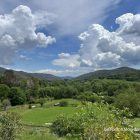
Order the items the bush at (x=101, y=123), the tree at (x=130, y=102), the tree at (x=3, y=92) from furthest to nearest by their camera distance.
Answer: the tree at (x=3, y=92) < the tree at (x=130, y=102) < the bush at (x=101, y=123)

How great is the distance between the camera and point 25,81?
6998 inches

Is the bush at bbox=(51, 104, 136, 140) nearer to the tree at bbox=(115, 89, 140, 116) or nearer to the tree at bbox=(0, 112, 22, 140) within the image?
the tree at bbox=(0, 112, 22, 140)

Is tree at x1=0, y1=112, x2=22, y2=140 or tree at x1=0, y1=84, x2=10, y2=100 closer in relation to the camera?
tree at x1=0, y1=112, x2=22, y2=140

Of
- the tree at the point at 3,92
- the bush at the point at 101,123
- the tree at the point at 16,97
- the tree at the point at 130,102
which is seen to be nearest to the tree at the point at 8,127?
the bush at the point at 101,123

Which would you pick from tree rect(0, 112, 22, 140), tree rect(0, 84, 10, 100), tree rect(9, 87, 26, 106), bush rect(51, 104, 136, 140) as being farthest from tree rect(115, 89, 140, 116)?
bush rect(51, 104, 136, 140)

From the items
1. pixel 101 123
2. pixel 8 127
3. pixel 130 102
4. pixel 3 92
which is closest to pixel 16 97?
pixel 3 92

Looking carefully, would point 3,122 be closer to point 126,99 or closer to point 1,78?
point 126,99

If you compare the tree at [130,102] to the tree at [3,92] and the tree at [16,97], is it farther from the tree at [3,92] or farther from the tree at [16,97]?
the tree at [3,92]

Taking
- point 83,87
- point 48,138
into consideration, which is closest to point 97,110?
point 48,138

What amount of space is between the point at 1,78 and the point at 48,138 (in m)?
158

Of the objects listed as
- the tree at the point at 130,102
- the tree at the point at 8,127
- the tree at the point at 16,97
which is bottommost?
the tree at the point at 8,127

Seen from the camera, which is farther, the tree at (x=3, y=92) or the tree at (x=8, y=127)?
the tree at (x=3, y=92)

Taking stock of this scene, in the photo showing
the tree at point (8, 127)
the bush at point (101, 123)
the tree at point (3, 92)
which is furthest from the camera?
the tree at point (3, 92)

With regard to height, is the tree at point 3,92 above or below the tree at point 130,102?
above
